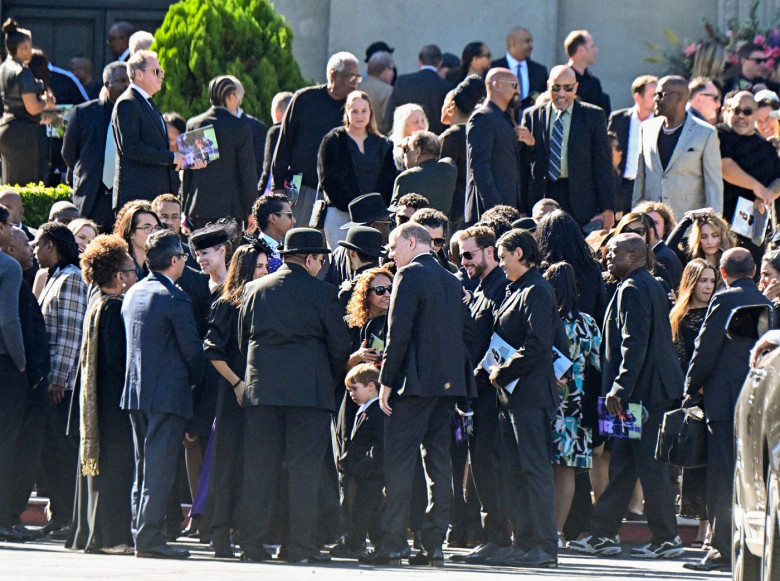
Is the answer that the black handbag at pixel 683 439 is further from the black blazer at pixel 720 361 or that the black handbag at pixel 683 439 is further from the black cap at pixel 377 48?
the black cap at pixel 377 48

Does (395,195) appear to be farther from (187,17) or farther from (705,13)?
(705,13)

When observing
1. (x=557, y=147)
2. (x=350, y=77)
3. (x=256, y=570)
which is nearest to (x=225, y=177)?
(x=350, y=77)

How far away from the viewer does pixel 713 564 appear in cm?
1159

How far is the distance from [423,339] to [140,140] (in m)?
4.66

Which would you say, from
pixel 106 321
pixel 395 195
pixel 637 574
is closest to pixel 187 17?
pixel 395 195

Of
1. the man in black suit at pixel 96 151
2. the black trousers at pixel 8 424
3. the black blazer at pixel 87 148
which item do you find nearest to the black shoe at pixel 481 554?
the black trousers at pixel 8 424

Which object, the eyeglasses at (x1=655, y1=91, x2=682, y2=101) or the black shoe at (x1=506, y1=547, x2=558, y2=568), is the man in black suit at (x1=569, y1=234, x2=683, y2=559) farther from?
the eyeglasses at (x1=655, y1=91, x2=682, y2=101)

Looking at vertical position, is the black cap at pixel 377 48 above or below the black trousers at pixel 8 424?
above

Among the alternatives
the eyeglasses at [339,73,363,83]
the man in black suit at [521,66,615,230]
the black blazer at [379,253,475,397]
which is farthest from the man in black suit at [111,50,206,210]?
the black blazer at [379,253,475,397]

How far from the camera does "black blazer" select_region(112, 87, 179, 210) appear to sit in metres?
15.2

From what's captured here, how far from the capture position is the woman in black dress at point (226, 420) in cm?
1170

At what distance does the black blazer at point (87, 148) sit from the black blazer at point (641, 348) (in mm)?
5464

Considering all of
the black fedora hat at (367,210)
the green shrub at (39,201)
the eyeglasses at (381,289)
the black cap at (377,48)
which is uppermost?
the black cap at (377,48)

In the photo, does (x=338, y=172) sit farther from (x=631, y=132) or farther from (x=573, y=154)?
(x=631, y=132)
